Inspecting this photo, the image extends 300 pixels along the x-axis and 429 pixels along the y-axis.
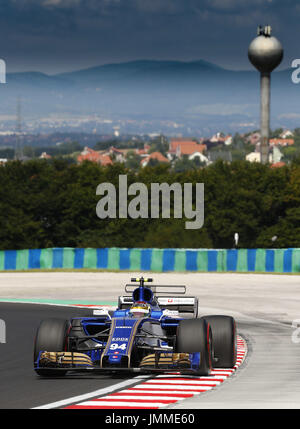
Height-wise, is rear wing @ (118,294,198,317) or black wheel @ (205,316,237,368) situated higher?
rear wing @ (118,294,198,317)

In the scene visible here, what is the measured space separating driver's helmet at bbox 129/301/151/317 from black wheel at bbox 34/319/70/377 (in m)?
1.66

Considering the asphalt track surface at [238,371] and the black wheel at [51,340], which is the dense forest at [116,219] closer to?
the asphalt track surface at [238,371]

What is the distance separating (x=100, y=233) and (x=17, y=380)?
6835 cm

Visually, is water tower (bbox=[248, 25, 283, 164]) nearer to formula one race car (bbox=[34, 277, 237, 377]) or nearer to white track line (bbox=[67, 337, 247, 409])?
formula one race car (bbox=[34, 277, 237, 377])

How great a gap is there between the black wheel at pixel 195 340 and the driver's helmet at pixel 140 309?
5.76 ft

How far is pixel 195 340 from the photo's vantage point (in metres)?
15.4

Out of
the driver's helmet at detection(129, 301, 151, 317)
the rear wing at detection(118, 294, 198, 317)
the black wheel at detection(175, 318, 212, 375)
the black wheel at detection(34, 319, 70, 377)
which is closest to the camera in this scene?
the black wheel at detection(175, 318, 212, 375)

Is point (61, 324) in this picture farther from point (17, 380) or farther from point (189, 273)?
point (189, 273)

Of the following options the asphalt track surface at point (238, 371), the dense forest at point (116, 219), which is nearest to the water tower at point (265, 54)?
the dense forest at point (116, 219)

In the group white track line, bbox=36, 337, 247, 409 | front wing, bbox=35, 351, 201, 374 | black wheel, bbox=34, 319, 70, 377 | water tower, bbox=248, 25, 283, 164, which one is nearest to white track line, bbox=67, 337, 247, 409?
white track line, bbox=36, 337, 247, 409

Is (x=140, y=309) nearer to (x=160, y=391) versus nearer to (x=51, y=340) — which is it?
(x=51, y=340)

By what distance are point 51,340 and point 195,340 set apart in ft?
7.73

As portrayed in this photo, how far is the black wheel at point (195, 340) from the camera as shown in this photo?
15.4m

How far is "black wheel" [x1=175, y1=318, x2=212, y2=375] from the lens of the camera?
50.4 feet
